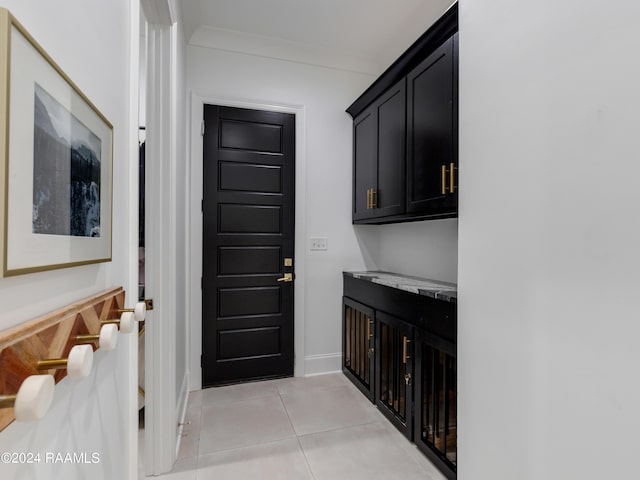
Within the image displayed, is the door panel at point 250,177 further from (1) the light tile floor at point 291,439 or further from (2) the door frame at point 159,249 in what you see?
(1) the light tile floor at point 291,439

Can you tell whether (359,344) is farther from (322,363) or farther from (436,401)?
(436,401)

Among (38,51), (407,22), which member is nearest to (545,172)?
(38,51)

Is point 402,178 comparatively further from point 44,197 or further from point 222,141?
point 44,197

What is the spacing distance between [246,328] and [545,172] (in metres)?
2.37

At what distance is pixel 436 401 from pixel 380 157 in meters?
1.71

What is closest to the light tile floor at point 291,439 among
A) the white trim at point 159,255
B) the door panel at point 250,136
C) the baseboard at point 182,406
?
the baseboard at point 182,406

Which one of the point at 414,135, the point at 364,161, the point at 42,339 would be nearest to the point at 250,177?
the point at 364,161

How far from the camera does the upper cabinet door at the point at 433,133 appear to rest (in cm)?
169

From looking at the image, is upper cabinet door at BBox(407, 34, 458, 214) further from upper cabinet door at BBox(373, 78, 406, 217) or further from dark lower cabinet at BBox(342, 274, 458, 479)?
dark lower cabinet at BBox(342, 274, 458, 479)

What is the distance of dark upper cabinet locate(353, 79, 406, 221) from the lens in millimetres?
2215

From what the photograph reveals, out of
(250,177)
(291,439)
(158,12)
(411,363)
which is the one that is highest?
(158,12)

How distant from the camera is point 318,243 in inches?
114

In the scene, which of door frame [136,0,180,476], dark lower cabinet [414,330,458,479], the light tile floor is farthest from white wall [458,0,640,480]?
door frame [136,0,180,476]

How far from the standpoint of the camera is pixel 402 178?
7.18 ft
